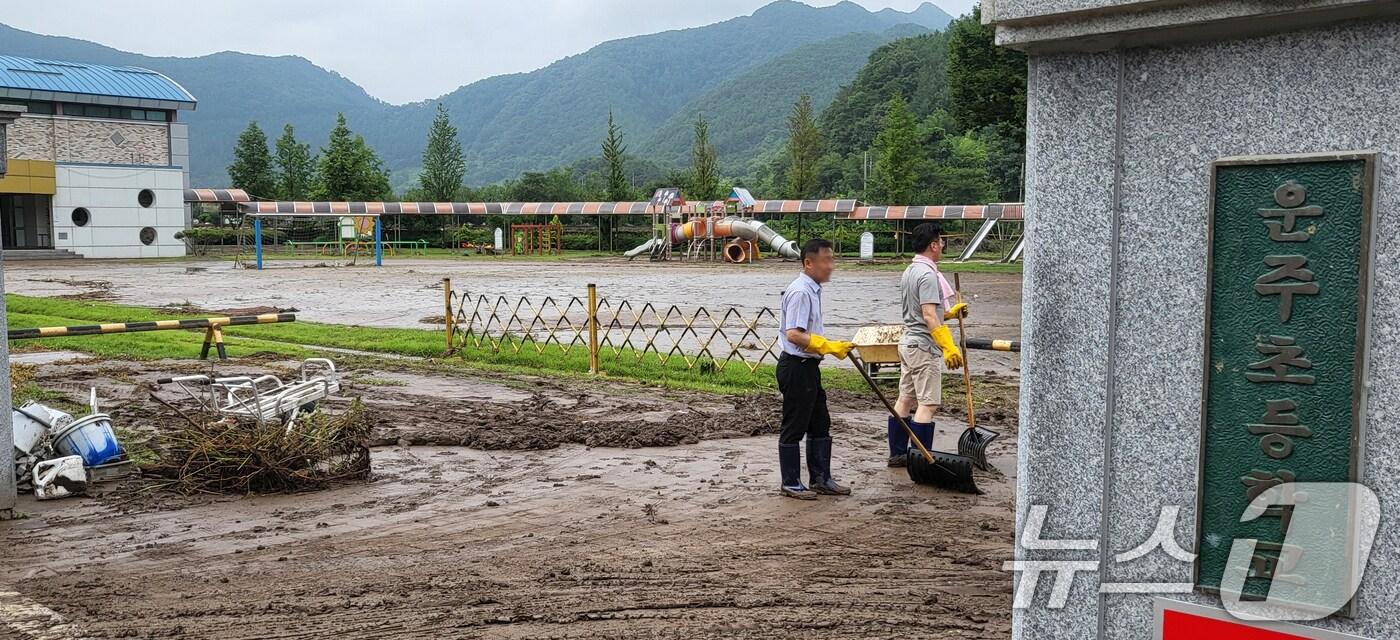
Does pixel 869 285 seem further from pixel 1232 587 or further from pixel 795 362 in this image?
pixel 1232 587

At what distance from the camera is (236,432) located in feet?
22.3

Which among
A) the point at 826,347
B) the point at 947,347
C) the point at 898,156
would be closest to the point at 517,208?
the point at 898,156

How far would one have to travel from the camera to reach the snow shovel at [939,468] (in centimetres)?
657

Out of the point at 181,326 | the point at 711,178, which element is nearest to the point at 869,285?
the point at 181,326

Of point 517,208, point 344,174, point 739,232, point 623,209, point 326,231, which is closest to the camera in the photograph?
point 739,232

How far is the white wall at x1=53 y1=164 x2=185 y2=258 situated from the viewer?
39.5 meters

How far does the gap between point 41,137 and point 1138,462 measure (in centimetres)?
4592

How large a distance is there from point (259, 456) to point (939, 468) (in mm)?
4183

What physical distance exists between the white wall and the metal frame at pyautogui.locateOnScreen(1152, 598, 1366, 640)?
4438 centimetres

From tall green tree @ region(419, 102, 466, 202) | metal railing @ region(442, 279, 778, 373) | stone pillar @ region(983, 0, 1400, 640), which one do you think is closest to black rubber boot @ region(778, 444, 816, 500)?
stone pillar @ region(983, 0, 1400, 640)

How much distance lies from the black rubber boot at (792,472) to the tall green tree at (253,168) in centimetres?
5477

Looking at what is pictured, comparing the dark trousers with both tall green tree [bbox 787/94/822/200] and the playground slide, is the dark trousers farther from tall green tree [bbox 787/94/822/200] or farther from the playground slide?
tall green tree [bbox 787/94/822/200]

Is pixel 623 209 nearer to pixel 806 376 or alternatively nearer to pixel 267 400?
pixel 267 400

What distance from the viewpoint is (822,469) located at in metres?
6.55
